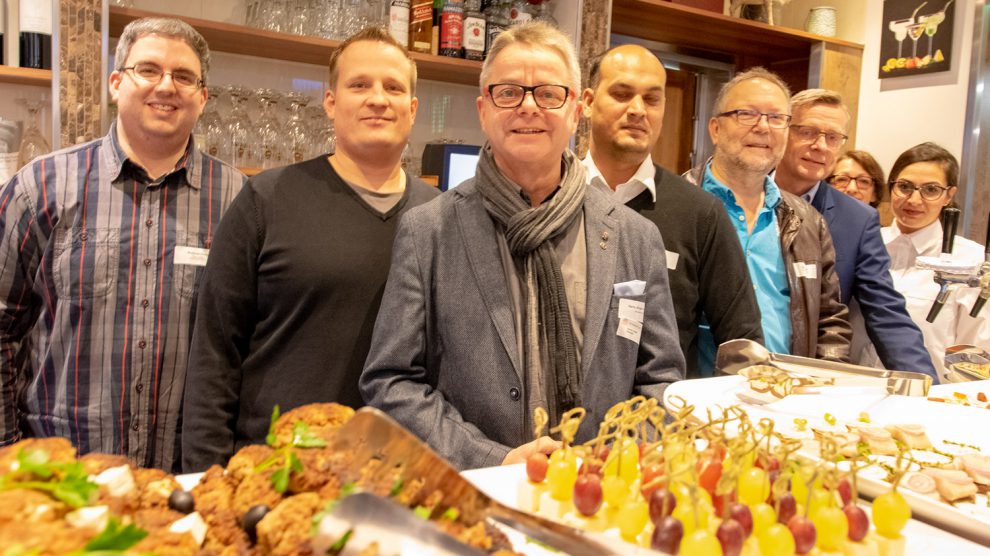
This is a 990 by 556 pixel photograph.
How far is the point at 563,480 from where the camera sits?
1.04 metres

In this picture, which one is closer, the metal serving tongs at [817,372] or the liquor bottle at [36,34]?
the metal serving tongs at [817,372]

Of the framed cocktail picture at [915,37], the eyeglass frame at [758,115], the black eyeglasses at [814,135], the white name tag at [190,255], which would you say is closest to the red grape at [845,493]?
the white name tag at [190,255]

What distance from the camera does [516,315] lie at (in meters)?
1.74

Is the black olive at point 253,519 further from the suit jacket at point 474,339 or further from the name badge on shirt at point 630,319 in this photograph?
the name badge on shirt at point 630,319

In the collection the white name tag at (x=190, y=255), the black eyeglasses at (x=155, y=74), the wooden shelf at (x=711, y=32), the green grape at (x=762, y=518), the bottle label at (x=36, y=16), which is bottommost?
the green grape at (x=762, y=518)

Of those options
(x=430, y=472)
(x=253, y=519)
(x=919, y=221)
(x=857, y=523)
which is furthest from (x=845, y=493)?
(x=919, y=221)

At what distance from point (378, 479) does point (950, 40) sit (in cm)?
516

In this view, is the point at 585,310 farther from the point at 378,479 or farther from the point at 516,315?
the point at 378,479

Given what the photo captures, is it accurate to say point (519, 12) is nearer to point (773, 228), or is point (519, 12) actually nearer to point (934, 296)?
point (773, 228)

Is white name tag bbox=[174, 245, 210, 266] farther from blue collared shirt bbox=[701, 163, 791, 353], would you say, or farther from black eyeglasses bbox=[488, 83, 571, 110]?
→ blue collared shirt bbox=[701, 163, 791, 353]

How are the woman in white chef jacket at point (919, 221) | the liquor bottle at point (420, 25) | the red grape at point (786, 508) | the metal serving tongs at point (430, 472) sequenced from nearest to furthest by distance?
the metal serving tongs at point (430, 472)
the red grape at point (786, 508)
the woman in white chef jacket at point (919, 221)
the liquor bottle at point (420, 25)

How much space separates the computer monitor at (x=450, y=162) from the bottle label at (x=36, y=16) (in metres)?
1.70

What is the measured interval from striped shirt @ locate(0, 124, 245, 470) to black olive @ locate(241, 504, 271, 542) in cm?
139

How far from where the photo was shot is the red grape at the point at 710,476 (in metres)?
1.01
